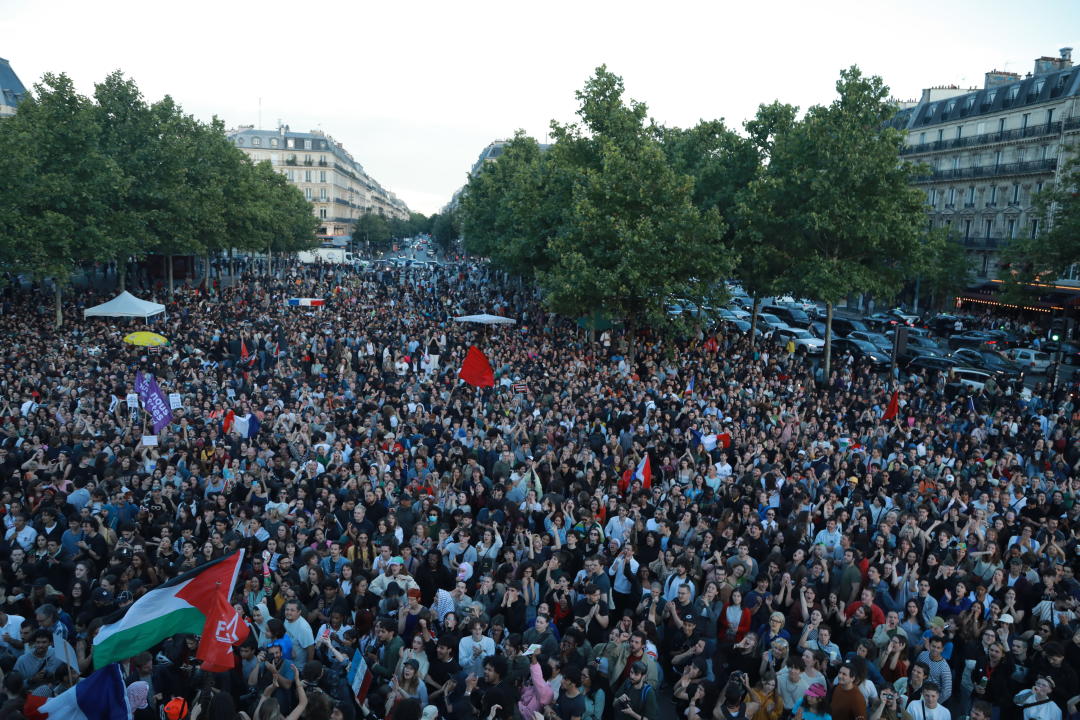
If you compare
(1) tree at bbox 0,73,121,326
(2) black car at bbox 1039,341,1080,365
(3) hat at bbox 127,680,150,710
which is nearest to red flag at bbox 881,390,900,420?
(3) hat at bbox 127,680,150,710

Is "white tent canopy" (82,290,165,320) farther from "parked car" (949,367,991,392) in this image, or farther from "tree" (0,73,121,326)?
"parked car" (949,367,991,392)

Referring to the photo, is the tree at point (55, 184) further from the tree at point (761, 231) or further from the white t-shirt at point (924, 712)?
the white t-shirt at point (924, 712)

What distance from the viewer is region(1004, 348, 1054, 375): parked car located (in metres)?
31.3

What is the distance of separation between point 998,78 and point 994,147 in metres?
6.91

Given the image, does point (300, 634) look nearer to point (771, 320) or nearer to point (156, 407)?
point (156, 407)

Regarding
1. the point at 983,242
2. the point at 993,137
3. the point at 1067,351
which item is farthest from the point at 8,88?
the point at 1067,351

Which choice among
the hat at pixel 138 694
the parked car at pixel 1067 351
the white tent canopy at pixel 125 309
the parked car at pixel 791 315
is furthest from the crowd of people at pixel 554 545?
the parked car at pixel 791 315

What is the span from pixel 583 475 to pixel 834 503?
380cm

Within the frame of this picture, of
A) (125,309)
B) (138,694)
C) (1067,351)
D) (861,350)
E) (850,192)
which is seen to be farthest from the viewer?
(1067,351)

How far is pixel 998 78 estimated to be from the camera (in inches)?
2053

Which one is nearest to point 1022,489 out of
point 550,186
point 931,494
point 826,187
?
point 931,494

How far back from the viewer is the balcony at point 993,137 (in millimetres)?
44406

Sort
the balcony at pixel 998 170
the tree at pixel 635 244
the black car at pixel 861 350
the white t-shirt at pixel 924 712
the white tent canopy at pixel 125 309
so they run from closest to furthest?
the white t-shirt at pixel 924 712
the tree at pixel 635 244
the white tent canopy at pixel 125 309
the black car at pixel 861 350
the balcony at pixel 998 170

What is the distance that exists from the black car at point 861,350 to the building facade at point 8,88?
65.5 metres
